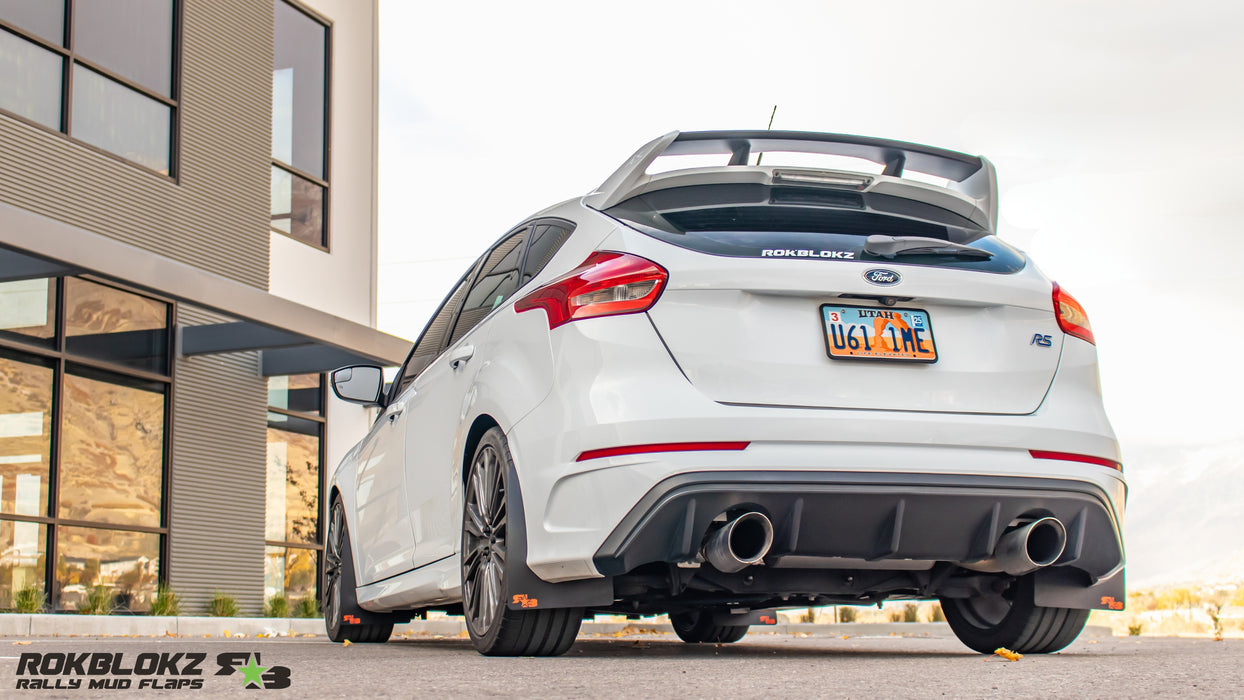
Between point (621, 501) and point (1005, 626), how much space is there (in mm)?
1849

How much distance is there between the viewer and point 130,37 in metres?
15.5

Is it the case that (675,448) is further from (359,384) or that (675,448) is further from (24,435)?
(24,435)

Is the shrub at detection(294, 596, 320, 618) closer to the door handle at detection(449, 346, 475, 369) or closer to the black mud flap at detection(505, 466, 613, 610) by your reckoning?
the door handle at detection(449, 346, 475, 369)

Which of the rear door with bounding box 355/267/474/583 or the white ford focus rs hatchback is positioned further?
the rear door with bounding box 355/267/474/583

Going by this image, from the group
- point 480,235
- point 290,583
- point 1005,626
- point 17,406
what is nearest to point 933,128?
point 480,235

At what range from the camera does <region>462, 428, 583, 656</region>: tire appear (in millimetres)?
4547

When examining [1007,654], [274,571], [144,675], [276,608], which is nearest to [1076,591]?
[1007,654]

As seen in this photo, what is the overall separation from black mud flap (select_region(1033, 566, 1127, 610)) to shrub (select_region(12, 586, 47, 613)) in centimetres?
1078

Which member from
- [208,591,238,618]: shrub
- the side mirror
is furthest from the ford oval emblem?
[208,591,238,618]: shrub

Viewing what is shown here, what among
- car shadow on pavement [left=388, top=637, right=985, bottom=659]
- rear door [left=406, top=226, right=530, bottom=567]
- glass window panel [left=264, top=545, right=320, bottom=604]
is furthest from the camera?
glass window panel [left=264, top=545, right=320, bottom=604]

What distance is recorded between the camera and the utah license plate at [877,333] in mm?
4266

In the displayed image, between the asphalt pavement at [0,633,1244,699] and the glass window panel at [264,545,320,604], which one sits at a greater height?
the asphalt pavement at [0,633,1244,699]

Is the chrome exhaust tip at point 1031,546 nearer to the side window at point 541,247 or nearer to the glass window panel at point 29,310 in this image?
the side window at point 541,247

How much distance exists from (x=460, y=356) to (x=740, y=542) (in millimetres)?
1634
